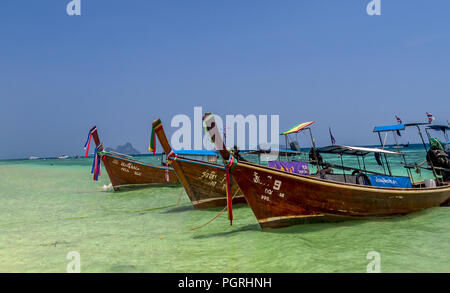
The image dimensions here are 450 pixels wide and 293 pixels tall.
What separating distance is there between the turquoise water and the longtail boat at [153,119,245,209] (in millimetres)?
496

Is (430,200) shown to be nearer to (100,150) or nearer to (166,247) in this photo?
(166,247)

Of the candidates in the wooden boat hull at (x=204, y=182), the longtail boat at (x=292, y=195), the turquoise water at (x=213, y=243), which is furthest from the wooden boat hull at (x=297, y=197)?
the wooden boat hull at (x=204, y=182)

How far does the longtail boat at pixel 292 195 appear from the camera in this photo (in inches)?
299

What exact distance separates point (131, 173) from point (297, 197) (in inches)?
521

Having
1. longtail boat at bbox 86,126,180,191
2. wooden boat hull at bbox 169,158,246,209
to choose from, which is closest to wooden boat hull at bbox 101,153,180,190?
longtail boat at bbox 86,126,180,191

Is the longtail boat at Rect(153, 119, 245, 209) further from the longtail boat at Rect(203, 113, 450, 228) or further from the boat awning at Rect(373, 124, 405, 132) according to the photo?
the boat awning at Rect(373, 124, 405, 132)

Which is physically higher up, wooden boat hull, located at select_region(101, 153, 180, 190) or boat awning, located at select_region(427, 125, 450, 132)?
boat awning, located at select_region(427, 125, 450, 132)

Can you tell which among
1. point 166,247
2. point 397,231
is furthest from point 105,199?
point 397,231

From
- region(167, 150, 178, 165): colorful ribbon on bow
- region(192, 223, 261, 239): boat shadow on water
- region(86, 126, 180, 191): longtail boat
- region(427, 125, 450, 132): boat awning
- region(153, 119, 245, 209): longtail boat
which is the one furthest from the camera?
region(86, 126, 180, 191): longtail boat

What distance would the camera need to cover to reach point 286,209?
7910 mm

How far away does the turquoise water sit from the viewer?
5.67 meters
